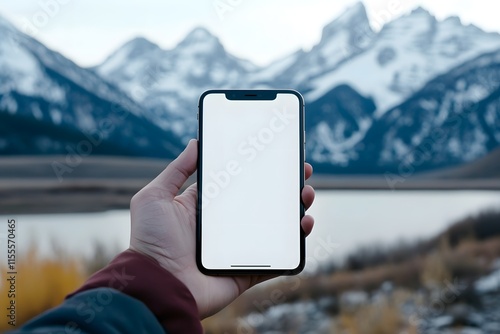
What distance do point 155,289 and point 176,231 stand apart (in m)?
0.16

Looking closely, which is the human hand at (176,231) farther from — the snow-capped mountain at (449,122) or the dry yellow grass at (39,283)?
the snow-capped mountain at (449,122)

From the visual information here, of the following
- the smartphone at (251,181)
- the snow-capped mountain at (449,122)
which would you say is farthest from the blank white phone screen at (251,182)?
the snow-capped mountain at (449,122)

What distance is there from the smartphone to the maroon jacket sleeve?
0.49ft

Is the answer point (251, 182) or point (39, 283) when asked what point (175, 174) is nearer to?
point (251, 182)

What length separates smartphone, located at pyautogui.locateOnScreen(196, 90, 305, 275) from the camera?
2.78ft

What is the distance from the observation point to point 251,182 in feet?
2.88

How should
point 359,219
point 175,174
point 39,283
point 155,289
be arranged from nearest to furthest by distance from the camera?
point 155,289, point 175,174, point 39,283, point 359,219

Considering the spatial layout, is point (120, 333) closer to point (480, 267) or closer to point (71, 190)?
point (480, 267)

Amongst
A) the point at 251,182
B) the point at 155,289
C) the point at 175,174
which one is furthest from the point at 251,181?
the point at 155,289

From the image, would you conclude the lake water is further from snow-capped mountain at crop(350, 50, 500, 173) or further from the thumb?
the thumb

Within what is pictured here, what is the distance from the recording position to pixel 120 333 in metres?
0.55

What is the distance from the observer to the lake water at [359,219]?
10.2 feet

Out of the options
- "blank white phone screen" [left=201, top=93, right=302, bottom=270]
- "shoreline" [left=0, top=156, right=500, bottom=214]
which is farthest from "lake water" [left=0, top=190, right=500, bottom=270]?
"blank white phone screen" [left=201, top=93, right=302, bottom=270]

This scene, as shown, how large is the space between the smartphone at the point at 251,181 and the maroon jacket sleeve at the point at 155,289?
15cm
